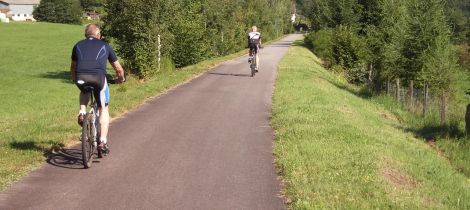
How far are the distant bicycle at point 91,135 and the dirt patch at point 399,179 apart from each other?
13.2 ft

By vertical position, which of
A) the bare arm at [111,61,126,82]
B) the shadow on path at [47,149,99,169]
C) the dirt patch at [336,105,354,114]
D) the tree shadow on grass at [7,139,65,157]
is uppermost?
the bare arm at [111,61,126,82]

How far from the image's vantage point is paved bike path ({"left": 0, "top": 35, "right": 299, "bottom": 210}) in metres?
6.00

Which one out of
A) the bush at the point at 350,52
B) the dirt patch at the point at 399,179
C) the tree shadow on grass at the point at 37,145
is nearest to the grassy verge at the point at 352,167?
the dirt patch at the point at 399,179

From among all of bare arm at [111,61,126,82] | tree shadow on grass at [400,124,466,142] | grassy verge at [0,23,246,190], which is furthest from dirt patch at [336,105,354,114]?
bare arm at [111,61,126,82]

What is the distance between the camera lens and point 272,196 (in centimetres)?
623

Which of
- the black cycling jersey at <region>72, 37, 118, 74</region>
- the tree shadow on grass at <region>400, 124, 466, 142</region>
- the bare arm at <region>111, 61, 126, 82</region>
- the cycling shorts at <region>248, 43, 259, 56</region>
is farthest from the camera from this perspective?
the cycling shorts at <region>248, 43, 259, 56</region>

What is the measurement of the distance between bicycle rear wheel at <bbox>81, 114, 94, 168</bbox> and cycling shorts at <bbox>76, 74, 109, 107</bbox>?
0.30 m

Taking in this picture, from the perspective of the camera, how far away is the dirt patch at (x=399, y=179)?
7154mm

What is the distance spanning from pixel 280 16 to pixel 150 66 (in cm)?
7023

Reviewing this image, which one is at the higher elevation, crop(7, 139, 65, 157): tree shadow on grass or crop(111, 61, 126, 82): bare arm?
crop(111, 61, 126, 82): bare arm

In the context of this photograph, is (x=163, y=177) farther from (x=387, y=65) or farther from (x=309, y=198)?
(x=387, y=65)

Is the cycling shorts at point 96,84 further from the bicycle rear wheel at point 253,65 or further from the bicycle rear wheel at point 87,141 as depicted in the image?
the bicycle rear wheel at point 253,65

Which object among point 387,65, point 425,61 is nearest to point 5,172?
Result: point 425,61

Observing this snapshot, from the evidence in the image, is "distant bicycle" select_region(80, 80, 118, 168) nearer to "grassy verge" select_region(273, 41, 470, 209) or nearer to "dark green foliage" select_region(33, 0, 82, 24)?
"grassy verge" select_region(273, 41, 470, 209)
